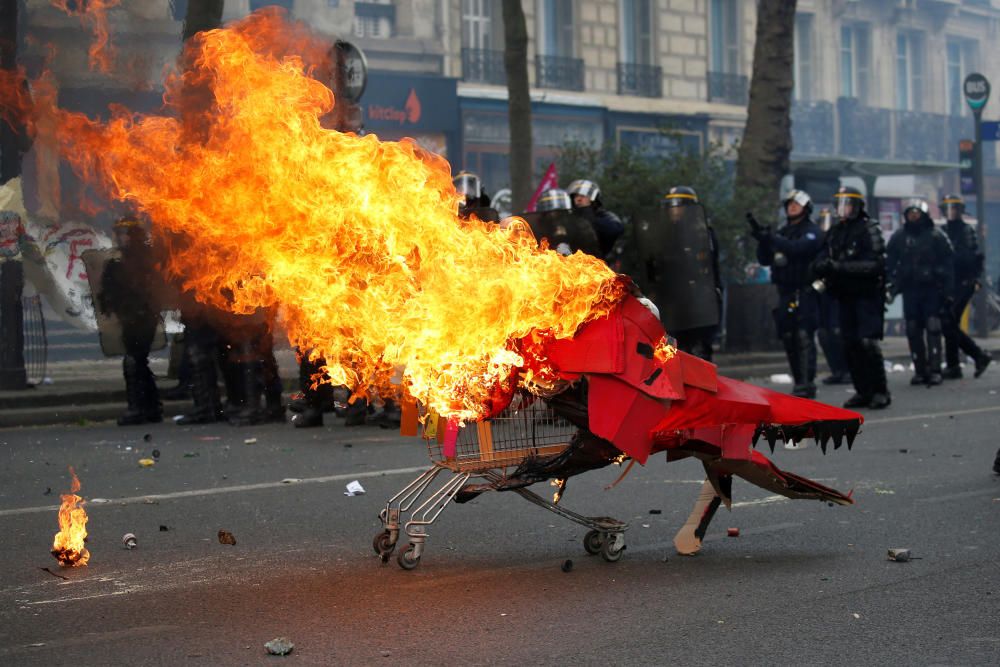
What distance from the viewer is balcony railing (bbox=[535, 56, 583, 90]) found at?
110 feet

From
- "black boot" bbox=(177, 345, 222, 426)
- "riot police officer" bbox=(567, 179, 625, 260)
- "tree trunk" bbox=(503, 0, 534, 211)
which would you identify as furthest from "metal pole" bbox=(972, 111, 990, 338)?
"black boot" bbox=(177, 345, 222, 426)

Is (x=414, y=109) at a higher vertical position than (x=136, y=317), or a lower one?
higher

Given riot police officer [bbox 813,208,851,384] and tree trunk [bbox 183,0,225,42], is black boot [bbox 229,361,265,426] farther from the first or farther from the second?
riot police officer [bbox 813,208,851,384]

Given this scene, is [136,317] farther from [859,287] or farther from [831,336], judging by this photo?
[831,336]

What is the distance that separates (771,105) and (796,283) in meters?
8.89

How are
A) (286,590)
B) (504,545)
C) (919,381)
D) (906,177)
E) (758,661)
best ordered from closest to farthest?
(758,661) < (286,590) < (504,545) < (919,381) < (906,177)

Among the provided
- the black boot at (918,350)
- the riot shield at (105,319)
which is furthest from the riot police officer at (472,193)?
the black boot at (918,350)

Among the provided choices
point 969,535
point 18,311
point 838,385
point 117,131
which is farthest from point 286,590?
point 838,385

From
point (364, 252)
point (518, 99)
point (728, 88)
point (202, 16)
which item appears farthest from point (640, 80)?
point (364, 252)

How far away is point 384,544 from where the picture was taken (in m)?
6.66

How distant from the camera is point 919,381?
17250 mm

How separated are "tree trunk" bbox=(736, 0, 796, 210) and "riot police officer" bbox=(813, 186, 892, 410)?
8.85 meters

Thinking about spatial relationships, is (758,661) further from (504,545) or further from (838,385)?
(838,385)

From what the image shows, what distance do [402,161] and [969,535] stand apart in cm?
347
